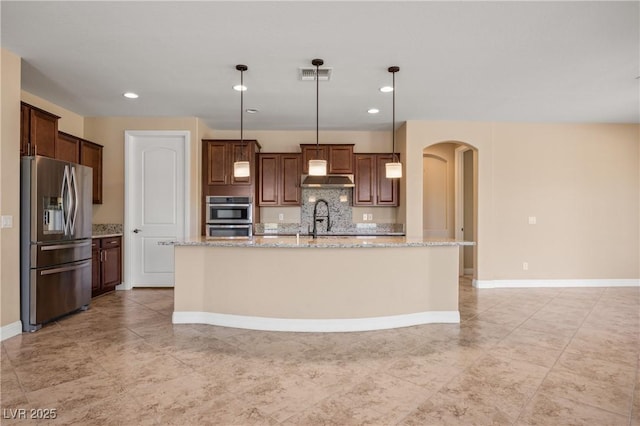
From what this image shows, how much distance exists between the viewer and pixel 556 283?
578cm

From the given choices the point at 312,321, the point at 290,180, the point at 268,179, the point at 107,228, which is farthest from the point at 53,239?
the point at 290,180

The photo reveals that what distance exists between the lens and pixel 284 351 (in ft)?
9.82

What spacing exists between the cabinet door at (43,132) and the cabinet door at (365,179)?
4214 millimetres

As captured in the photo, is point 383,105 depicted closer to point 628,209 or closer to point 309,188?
point 309,188

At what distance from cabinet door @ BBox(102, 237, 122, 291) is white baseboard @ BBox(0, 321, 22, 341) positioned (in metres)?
1.62

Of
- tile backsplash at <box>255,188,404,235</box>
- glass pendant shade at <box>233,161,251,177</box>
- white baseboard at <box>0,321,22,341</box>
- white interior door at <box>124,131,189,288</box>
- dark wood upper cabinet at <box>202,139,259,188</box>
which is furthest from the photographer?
tile backsplash at <box>255,188,404,235</box>

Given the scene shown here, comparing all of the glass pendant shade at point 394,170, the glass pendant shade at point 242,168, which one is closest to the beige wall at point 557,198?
the glass pendant shade at point 394,170

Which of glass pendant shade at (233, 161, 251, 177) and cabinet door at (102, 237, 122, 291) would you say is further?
cabinet door at (102, 237, 122, 291)

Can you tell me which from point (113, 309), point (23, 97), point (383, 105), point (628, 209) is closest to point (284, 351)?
point (113, 309)

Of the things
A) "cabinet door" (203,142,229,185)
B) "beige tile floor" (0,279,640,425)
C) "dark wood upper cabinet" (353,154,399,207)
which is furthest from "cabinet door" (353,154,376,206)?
"beige tile floor" (0,279,640,425)

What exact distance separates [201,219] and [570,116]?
19.7 ft

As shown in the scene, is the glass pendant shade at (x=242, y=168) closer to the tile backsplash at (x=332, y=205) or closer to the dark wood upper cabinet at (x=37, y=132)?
the dark wood upper cabinet at (x=37, y=132)

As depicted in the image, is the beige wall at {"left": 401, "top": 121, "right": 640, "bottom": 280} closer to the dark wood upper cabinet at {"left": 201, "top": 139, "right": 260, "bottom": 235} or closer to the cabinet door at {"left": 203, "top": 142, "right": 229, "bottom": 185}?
the dark wood upper cabinet at {"left": 201, "top": 139, "right": 260, "bottom": 235}

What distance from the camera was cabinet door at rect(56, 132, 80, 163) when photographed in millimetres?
4523
